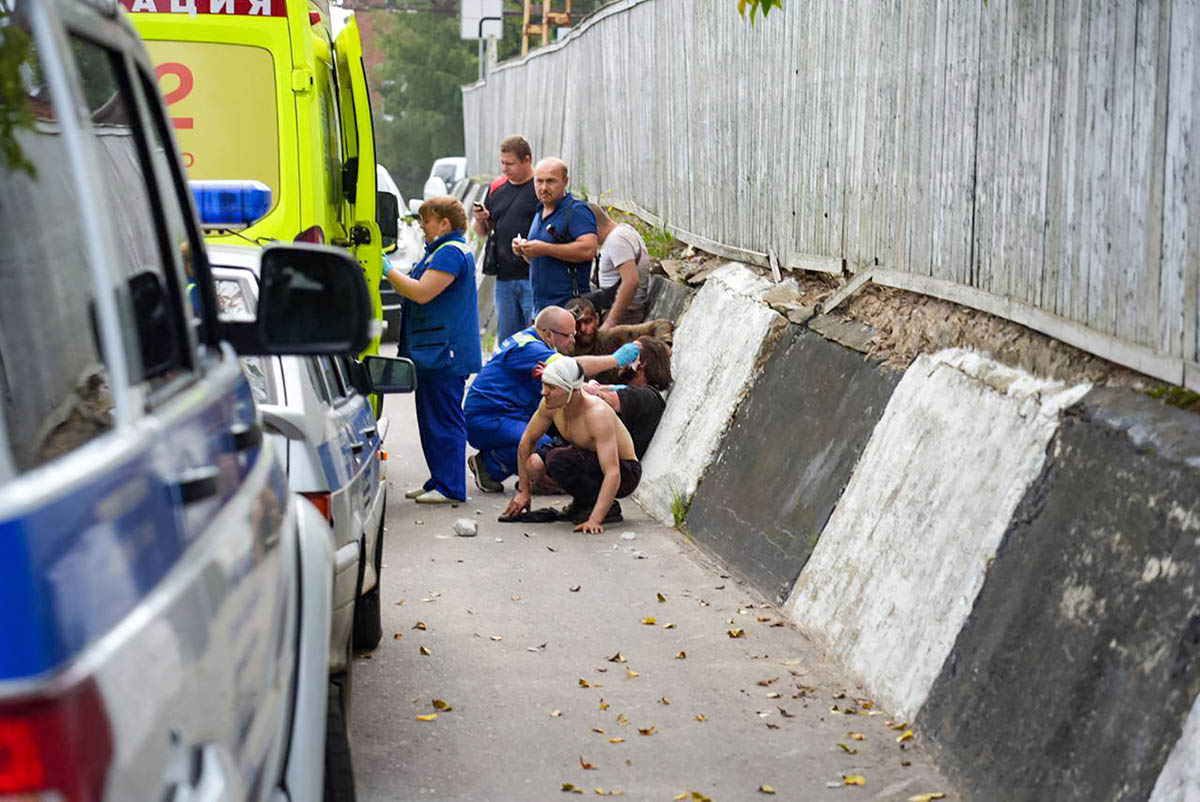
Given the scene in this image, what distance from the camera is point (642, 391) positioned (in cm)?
1114

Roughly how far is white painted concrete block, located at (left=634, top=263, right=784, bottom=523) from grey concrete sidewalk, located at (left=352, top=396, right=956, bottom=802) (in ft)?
3.15

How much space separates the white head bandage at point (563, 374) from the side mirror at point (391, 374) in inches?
102

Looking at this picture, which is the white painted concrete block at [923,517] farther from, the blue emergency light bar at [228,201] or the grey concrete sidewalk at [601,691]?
the blue emergency light bar at [228,201]

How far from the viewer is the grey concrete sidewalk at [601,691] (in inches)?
210

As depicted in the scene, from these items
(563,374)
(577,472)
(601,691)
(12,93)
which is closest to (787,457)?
(563,374)

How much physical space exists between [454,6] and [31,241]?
46.7 m

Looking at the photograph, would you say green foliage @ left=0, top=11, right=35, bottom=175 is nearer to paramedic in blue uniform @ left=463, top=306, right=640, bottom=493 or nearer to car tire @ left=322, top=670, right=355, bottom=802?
car tire @ left=322, top=670, right=355, bottom=802

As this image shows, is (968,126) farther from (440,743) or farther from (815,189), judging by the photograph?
(440,743)

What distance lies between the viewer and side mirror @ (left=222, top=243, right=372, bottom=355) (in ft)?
10.7

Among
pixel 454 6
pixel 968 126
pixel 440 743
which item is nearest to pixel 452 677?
pixel 440 743

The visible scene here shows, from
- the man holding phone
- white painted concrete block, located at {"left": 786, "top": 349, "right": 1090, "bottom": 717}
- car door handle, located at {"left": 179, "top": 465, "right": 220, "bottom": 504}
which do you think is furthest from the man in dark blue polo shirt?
car door handle, located at {"left": 179, "top": 465, "right": 220, "bottom": 504}

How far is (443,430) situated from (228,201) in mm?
2445

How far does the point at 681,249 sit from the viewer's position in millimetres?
13750

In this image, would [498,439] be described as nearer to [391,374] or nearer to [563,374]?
[563,374]
